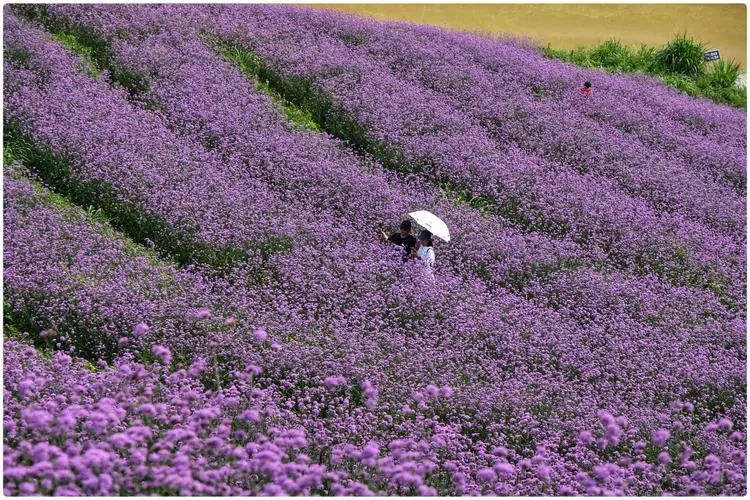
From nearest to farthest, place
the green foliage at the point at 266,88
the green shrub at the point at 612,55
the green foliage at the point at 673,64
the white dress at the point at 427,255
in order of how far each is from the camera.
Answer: the white dress at the point at 427,255 < the green foliage at the point at 266,88 < the green foliage at the point at 673,64 < the green shrub at the point at 612,55

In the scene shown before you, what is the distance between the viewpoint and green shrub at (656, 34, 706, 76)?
1717 centimetres

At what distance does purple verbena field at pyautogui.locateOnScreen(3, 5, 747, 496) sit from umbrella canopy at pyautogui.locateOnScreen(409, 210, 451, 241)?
0.35 m

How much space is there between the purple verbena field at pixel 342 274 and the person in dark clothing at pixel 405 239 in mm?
222

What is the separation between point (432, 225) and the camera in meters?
7.70

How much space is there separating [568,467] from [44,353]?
160 inches

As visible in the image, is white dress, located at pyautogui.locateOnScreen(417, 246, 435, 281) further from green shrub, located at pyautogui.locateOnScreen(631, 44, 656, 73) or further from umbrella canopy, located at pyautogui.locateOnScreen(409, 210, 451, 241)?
green shrub, located at pyautogui.locateOnScreen(631, 44, 656, 73)

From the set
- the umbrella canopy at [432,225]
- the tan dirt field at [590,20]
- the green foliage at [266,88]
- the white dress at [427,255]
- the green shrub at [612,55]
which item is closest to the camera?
the white dress at [427,255]

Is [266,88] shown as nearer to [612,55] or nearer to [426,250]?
[426,250]

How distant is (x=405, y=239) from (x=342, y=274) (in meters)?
0.97

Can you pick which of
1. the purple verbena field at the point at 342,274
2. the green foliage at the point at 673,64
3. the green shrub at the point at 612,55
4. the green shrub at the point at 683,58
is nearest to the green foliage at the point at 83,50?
the purple verbena field at the point at 342,274

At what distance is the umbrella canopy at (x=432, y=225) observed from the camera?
7.63m

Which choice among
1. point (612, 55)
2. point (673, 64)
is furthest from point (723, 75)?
point (612, 55)

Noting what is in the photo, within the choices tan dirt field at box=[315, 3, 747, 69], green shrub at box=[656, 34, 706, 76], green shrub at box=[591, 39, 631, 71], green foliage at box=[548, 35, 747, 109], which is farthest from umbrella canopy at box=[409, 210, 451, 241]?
green shrub at box=[656, 34, 706, 76]

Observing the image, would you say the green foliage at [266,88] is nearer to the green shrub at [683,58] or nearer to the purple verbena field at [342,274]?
the purple verbena field at [342,274]
